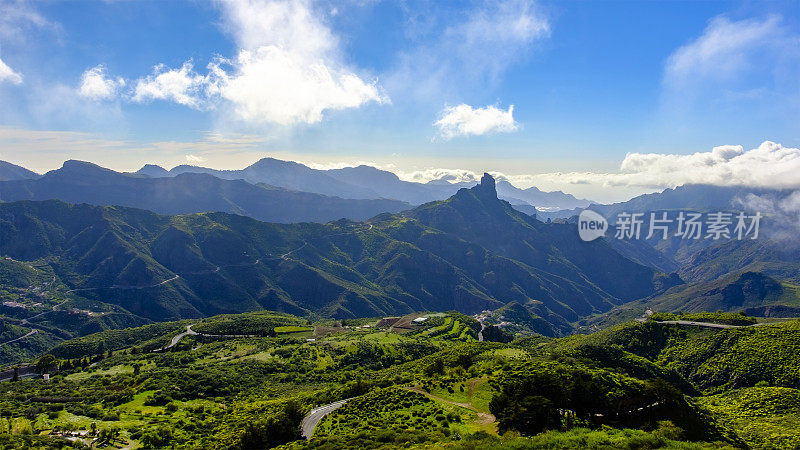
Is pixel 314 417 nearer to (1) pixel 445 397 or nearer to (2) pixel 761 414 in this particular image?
(1) pixel 445 397

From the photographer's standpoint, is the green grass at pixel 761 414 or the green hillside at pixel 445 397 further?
the green grass at pixel 761 414

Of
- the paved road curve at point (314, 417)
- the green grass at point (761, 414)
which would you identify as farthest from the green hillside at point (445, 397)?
the paved road curve at point (314, 417)

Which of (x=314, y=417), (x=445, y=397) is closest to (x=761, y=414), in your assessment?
(x=445, y=397)

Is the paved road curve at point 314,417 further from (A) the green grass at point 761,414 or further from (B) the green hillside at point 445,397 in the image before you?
(A) the green grass at point 761,414

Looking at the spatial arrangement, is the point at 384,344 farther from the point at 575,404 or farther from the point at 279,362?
the point at 575,404

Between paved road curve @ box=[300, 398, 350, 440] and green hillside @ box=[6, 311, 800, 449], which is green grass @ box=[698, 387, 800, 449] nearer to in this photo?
green hillside @ box=[6, 311, 800, 449]

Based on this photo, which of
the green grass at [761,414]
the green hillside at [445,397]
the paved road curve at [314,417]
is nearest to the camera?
the green hillside at [445,397]

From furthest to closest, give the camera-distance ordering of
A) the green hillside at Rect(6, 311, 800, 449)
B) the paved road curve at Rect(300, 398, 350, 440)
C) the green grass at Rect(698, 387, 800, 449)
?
the paved road curve at Rect(300, 398, 350, 440) < the green grass at Rect(698, 387, 800, 449) < the green hillside at Rect(6, 311, 800, 449)

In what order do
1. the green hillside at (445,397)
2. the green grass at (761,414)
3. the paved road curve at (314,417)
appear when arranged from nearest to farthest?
the green hillside at (445,397) → the green grass at (761,414) → the paved road curve at (314,417)

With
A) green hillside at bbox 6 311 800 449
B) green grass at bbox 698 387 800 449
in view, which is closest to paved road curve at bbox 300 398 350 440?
green hillside at bbox 6 311 800 449

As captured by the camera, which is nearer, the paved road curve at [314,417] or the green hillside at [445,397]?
the green hillside at [445,397]
